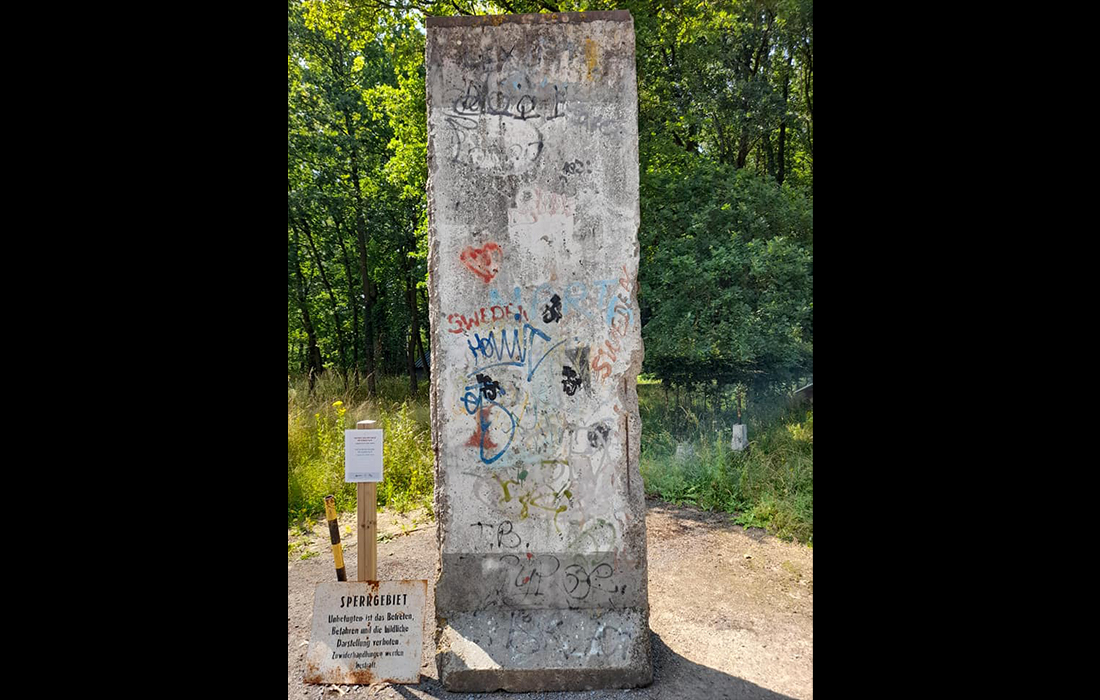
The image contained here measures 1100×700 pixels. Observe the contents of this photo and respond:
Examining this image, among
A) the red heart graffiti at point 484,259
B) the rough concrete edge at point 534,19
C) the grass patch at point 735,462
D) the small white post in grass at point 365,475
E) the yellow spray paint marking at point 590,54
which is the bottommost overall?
the grass patch at point 735,462

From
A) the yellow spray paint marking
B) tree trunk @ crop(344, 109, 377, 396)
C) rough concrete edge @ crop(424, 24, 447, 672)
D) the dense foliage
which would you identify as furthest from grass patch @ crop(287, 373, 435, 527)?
tree trunk @ crop(344, 109, 377, 396)

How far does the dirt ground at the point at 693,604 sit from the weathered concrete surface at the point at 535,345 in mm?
325

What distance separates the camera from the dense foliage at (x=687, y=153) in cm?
832

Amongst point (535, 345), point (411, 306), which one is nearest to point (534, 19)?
point (535, 345)

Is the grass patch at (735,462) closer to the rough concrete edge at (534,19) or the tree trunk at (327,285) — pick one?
the rough concrete edge at (534,19)

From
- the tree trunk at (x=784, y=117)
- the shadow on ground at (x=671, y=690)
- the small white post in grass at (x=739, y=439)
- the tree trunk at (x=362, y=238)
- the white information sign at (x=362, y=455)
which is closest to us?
the shadow on ground at (x=671, y=690)

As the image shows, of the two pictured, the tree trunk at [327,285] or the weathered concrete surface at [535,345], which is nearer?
the weathered concrete surface at [535,345]

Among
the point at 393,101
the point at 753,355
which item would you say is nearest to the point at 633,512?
the point at 753,355

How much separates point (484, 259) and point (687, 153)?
723 cm

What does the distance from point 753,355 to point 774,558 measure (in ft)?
11.6

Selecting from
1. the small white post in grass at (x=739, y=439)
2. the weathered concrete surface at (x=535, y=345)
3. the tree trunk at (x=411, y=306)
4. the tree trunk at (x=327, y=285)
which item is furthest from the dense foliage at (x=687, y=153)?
the weathered concrete surface at (x=535, y=345)

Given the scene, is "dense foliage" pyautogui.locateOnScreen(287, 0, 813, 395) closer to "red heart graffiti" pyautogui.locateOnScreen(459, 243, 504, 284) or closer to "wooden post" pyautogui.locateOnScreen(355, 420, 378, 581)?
"wooden post" pyautogui.locateOnScreen(355, 420, 378, 581)

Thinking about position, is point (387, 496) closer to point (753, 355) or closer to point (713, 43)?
point (753, 355)

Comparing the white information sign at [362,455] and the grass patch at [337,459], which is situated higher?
the white information sign at [362,455]
